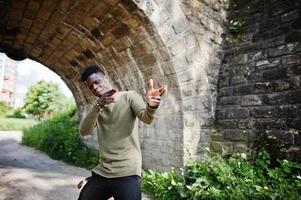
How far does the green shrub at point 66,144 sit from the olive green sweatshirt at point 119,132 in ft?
14.2

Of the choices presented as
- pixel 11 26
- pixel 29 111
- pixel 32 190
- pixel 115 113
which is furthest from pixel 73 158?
pixel 29 111

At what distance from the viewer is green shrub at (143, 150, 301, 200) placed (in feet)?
10.7

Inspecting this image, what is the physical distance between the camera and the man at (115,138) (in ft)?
6.47

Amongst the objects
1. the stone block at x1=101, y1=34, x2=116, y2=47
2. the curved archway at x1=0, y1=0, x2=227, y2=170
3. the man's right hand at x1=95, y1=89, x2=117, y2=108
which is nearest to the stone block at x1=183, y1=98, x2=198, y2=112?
the curved archway at x1=0, y1=0, x2=227, y2=170

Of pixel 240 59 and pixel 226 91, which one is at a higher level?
pixel 240 59

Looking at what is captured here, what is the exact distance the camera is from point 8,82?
130ft

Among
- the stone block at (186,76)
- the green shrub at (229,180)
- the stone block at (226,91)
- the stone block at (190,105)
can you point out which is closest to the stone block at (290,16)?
the stone block at (226,91)

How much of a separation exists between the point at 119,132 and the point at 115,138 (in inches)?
2.0

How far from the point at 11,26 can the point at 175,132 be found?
3615mm

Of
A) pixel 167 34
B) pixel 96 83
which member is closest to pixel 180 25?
pixel 167 34

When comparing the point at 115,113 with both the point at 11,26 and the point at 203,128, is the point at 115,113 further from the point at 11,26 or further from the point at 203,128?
the point at 11,26

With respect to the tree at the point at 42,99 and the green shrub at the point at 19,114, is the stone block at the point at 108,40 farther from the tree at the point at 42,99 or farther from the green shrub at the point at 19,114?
the green shrub at the point at 19,114

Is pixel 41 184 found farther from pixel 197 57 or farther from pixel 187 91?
pixel 197 57

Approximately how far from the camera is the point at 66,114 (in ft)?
36.6
